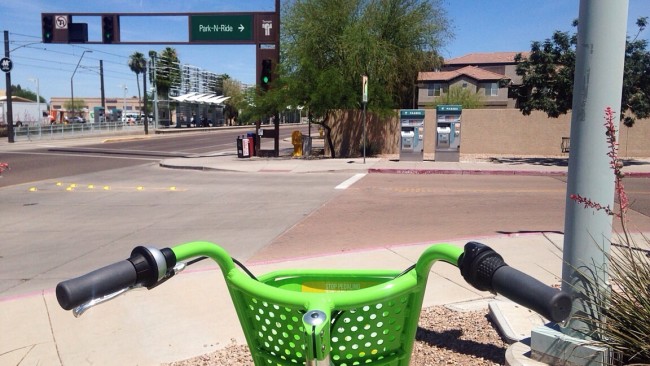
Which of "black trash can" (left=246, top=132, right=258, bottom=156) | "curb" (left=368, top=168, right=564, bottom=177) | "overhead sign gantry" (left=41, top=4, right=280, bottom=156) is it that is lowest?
"curb" (left=368, top=168, right=564, bottom=177)

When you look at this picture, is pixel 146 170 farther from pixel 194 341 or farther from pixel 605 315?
pixel 605 315

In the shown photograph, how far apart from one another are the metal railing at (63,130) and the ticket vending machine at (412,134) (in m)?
31.2

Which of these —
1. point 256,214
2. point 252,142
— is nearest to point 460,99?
point 252,142

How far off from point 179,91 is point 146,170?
8219cm

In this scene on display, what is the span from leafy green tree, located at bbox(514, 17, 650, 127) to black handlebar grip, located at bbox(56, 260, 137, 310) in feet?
65.4

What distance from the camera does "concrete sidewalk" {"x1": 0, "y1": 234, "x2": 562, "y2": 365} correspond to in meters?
4.45

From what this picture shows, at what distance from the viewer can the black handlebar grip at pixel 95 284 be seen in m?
1.73

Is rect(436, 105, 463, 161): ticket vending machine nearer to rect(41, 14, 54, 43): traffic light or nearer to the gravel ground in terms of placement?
the gravel ground

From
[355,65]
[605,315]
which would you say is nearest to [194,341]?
[605,315]

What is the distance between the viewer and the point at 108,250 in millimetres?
8289

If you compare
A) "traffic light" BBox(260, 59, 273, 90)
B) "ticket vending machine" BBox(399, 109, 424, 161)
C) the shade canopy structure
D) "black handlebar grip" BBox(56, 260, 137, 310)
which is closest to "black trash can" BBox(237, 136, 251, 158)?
"traffic light" BBox(260, 59, 273, 90)

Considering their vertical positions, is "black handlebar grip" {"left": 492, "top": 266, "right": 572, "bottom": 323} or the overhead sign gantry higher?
the overhead sign gantry

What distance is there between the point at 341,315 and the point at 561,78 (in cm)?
2022

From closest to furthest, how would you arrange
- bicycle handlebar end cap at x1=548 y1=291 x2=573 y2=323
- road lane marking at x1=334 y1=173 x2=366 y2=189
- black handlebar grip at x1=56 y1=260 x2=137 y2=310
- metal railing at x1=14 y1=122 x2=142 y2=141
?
1. bicycle handlebar end cap at x1=548 y1=291 x2=573 y2=323
2. black handlebar grip at x1=56 y1=260 x2=137 y2=310
3. road lane marking at x1=334 y1=173 x2=366 y2=189
4. metal railing at x1=14 y1=122 x2=142 y2=141
